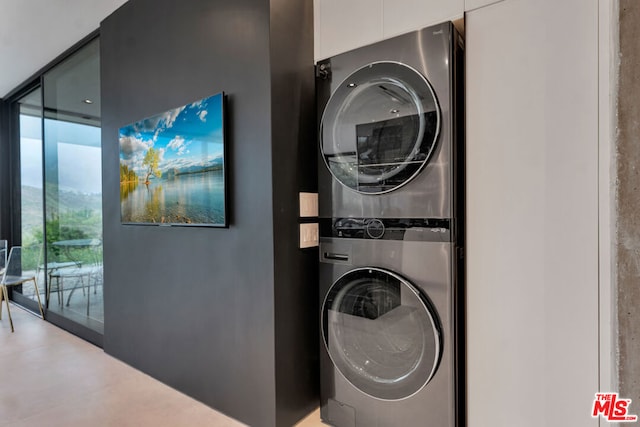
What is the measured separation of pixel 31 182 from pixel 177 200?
349 cm

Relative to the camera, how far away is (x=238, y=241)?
191 centimetres

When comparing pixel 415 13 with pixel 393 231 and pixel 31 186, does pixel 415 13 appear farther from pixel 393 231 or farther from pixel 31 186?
pixel 31 186

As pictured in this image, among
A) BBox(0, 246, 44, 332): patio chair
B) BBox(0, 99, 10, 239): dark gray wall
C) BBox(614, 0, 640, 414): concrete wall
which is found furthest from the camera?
BBox(0, 99, 10, 239): dark gray wall

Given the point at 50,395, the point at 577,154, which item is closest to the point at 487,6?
the point at 577,154

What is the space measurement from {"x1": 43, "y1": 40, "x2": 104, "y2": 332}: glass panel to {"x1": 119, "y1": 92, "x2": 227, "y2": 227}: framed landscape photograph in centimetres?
85

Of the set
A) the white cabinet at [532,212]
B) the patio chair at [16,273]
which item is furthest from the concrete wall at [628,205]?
the patio chair at [16,273]

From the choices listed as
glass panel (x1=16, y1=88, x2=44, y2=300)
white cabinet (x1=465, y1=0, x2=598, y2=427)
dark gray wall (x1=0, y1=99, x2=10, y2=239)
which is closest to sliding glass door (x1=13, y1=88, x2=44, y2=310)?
glass panel (x1=16, y1=88, x2=44, y2=300)

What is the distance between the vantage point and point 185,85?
2182mm

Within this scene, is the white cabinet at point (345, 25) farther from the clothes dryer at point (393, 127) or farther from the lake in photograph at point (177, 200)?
the lake in photograph at point (177, 200)

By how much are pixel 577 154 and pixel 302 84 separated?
4.27 ft

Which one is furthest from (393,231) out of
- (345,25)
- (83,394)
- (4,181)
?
(4,181)

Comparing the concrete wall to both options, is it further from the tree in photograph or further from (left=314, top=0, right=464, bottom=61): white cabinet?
the tree in photograph

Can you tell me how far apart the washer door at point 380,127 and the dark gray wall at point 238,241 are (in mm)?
251

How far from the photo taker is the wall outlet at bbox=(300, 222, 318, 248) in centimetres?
193
